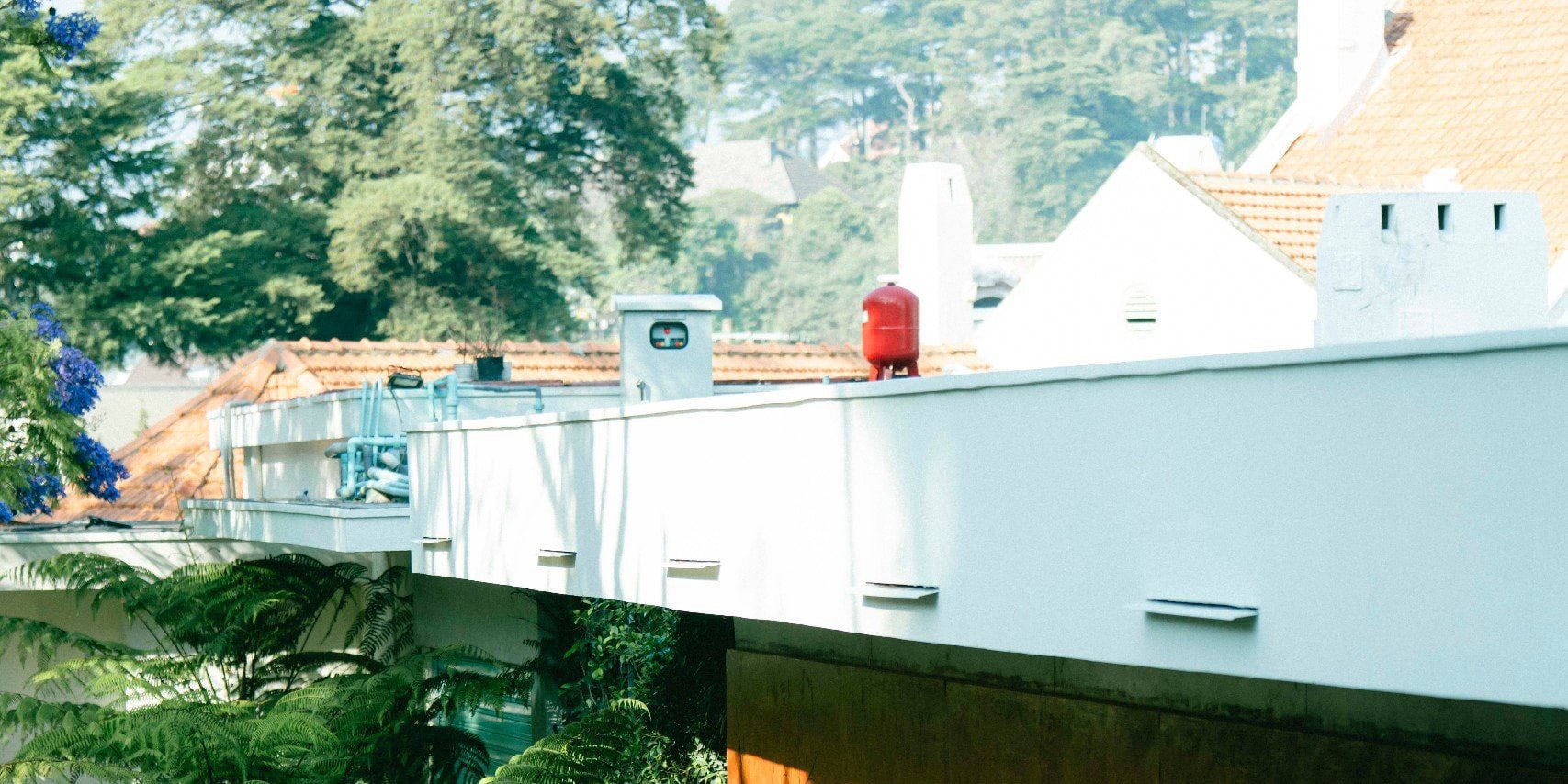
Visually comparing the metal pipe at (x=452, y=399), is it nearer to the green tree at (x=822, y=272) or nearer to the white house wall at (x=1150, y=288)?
the white house wall at (x=1150, y=288)

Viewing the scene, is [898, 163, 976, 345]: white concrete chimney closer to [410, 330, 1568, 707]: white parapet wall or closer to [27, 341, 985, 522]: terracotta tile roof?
[27, 341, 985, 522]: terracotta tile roof

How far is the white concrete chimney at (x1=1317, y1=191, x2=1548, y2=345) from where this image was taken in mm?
6984

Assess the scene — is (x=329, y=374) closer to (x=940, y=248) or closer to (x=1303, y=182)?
(x=1303, y=182)

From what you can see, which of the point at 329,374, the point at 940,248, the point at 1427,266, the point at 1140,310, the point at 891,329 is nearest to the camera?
the point at 1427,266

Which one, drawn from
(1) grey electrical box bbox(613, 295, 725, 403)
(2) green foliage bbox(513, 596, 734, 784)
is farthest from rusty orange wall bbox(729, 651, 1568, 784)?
(1) grey electrical box bbox(613, 295, 725, 403)

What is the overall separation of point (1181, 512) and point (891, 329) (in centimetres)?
342

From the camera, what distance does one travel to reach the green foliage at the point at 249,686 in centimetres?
1067

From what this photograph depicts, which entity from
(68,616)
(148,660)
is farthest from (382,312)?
(148,660)

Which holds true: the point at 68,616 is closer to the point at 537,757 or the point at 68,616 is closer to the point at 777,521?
the point at 537,757

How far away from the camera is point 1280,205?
643 inches

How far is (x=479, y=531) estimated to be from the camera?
33.2ft

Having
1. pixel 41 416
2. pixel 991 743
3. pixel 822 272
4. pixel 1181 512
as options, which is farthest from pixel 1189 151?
pixel 822 272

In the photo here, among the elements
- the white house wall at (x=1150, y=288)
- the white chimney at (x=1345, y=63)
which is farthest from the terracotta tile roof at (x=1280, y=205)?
the white chimney at (x=1345, y=63)

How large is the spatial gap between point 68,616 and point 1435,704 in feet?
41.1
